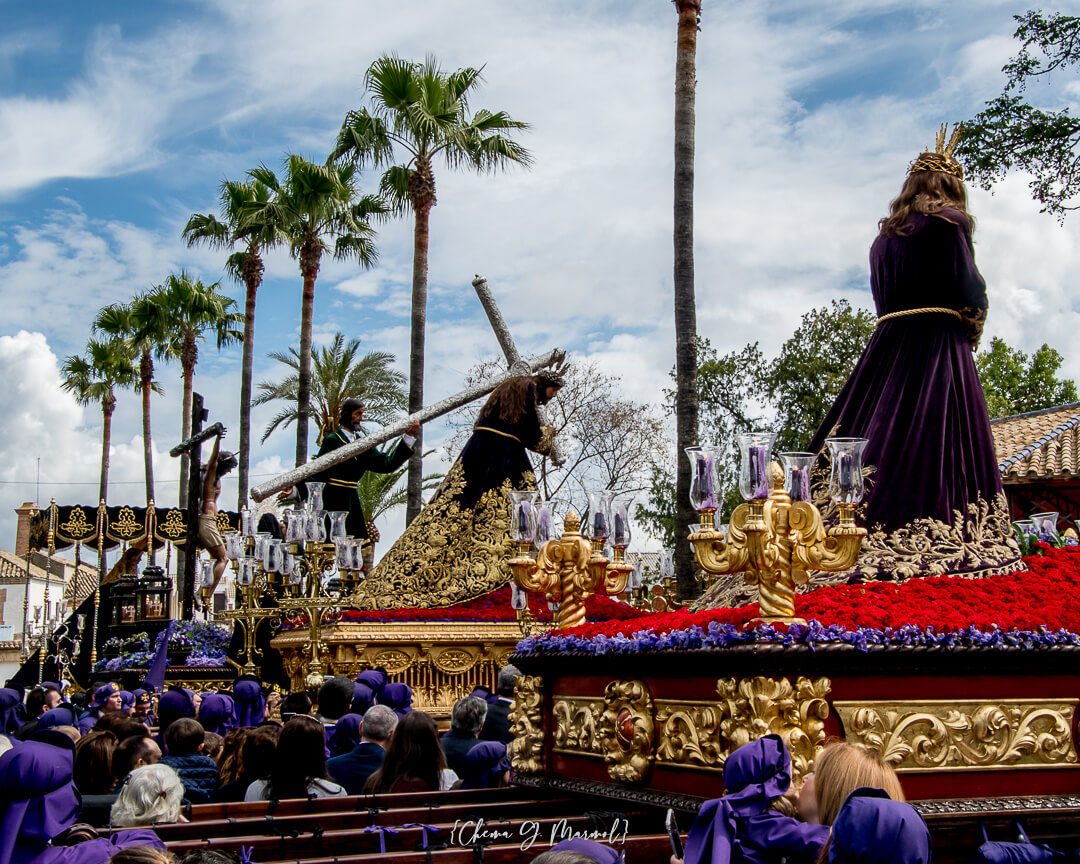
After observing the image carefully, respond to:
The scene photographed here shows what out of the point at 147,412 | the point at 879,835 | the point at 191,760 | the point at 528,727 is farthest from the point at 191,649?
the point at 147,412

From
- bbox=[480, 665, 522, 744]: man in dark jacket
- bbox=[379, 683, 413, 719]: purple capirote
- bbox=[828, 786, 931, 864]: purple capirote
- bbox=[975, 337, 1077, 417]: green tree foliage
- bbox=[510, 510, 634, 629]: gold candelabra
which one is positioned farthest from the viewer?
bbox=[975, 337, 1077, 417]: green tree foliage

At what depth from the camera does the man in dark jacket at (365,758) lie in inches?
247

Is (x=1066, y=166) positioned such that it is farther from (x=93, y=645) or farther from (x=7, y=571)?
(x=7, y=571)

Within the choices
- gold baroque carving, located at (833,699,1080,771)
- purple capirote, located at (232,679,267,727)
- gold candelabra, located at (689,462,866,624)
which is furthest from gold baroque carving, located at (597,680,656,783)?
purple capirote, located at (232,679,267,727)

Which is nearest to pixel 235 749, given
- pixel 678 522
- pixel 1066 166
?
pixel 678 522

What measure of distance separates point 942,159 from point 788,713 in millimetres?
3734

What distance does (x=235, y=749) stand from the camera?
6129 millimetres

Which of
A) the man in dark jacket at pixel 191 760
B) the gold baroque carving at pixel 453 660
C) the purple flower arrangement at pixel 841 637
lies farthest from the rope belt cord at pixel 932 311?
the gold baroque carving at pixel 453 660

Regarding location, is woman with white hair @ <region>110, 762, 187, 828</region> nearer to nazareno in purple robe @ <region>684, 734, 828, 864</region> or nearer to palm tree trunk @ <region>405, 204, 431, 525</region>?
nazareno in purple robe @ <region>684, 734, 828, 864</region>

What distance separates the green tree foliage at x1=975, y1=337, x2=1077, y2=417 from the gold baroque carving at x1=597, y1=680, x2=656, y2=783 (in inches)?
1356

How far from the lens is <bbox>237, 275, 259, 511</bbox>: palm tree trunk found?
2884cm

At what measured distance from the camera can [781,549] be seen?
425 cm

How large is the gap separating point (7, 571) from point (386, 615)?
62760 mm

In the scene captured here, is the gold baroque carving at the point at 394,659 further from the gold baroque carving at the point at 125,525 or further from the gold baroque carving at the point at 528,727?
the gold baroque carving at the point at 125,525
